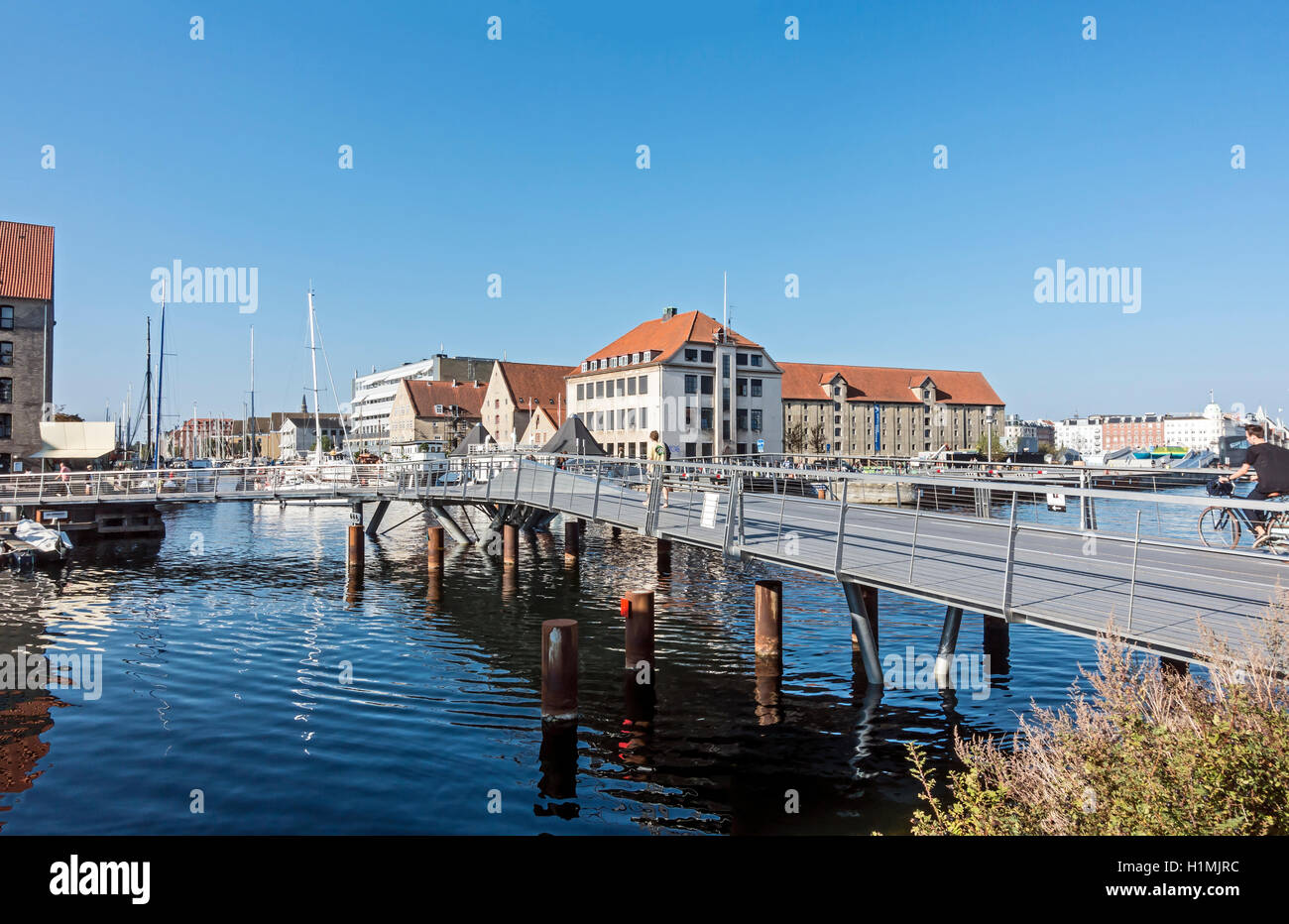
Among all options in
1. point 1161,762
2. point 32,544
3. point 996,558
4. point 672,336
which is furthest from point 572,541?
point 672,336

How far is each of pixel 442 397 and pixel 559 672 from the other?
111 metres

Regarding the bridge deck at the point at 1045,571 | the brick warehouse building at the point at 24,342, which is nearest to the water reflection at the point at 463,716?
the bridge deck at the point at 1045,571

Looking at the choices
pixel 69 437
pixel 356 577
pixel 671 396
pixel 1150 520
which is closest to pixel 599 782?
pixel 356 577

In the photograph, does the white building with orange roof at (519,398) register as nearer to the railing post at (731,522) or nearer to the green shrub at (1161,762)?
the railing post at (731,522)

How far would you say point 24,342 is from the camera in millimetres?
47656

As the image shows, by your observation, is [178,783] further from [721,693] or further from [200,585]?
[200,585]

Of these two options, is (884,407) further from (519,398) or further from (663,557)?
(663,557)

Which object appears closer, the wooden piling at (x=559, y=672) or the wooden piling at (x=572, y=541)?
the wooden piling at (x=559, y=672)

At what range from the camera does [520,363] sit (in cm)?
10244

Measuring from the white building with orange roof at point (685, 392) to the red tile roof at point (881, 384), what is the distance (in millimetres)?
31521

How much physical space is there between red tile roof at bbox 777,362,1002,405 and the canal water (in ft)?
275

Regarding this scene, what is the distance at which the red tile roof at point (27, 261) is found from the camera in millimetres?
48281

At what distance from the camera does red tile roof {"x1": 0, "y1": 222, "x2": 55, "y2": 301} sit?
158 ft
